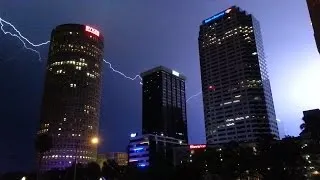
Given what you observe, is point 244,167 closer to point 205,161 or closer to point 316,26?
point 205,161

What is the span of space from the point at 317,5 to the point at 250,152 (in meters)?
48.2

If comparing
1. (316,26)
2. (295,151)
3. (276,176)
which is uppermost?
(316,26)

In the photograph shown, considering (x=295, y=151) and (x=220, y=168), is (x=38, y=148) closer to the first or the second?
(x=220, y=168)

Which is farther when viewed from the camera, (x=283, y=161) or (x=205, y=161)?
(x=205, y=161)

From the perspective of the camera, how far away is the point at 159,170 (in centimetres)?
7625

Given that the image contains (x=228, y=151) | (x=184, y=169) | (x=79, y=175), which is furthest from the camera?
(x=79, y=175)

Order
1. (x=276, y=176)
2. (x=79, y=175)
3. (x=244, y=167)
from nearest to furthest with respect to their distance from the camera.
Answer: (x=276, y=176)
(x=244, y=167)
(x=79, y=175)

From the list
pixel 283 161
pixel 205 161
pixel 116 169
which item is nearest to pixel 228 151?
pixel 205 161

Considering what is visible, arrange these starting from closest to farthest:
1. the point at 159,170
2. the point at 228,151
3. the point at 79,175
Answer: the point at 159,170 → the point at 228,151 → the point at 79,175

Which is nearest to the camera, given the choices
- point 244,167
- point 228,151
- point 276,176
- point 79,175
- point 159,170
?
point 159,170

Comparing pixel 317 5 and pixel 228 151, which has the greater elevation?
pixel 317 5

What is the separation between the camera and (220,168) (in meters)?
97.9

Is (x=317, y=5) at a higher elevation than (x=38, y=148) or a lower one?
higher

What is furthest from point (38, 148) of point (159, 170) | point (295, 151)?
point (295, 151)
